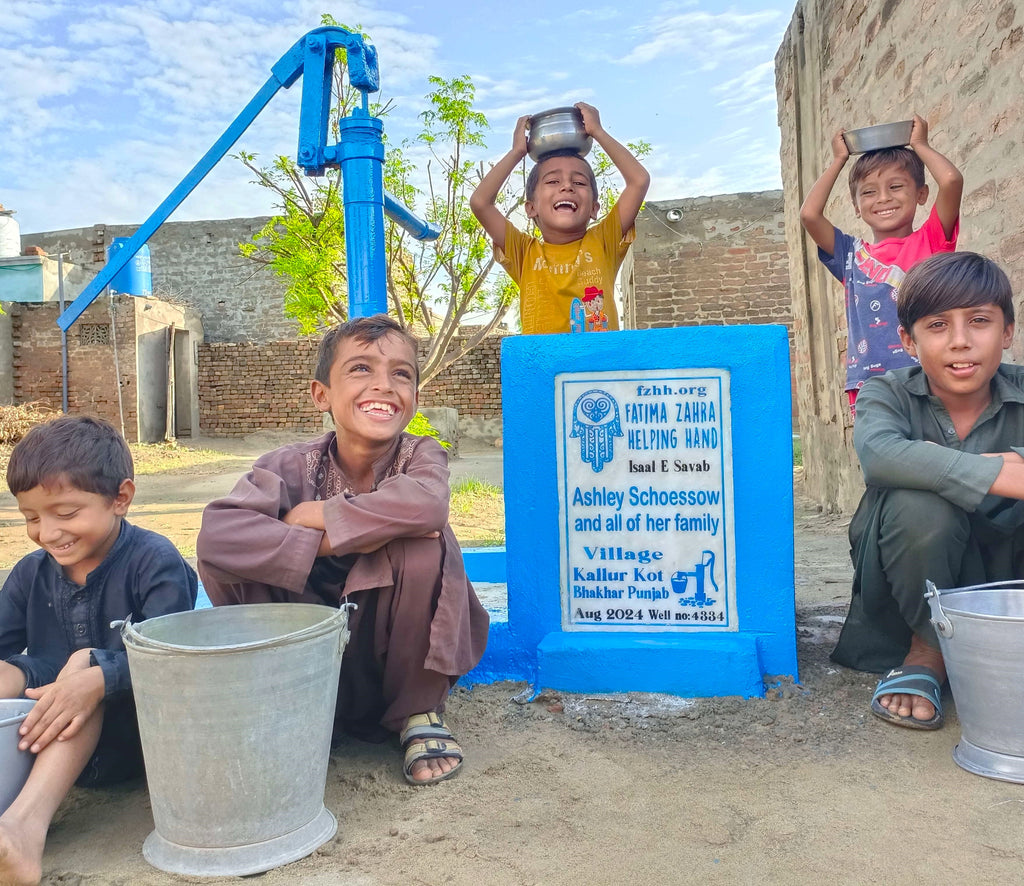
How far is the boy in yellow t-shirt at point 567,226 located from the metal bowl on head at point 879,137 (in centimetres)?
69

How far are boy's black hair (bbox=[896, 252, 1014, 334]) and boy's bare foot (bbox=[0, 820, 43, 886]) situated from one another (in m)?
2.07

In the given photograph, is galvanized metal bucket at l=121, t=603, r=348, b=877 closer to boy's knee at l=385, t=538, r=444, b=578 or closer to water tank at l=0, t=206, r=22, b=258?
boy's knee at l=385, t=538, r=444, b=578

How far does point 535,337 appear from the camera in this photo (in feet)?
7.27

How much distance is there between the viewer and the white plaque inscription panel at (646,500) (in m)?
2.16

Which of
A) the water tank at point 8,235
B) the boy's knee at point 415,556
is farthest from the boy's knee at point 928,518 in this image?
the water tank at point 8,235

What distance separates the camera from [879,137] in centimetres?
275

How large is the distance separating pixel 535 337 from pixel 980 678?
127 cm

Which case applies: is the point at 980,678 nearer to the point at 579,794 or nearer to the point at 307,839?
the point at 579,794

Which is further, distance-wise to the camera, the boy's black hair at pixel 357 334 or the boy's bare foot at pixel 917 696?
the boy's black hair at pixel 357 334

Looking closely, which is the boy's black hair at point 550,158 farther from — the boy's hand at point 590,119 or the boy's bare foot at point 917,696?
the boy's bare foot at point 917,696

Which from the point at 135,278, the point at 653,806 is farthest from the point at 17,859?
the point at 135,278

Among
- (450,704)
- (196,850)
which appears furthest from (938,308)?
(196,850)

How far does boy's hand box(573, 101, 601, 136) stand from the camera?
2.86 metres

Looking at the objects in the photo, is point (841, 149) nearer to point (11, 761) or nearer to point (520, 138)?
point (520, 138)
